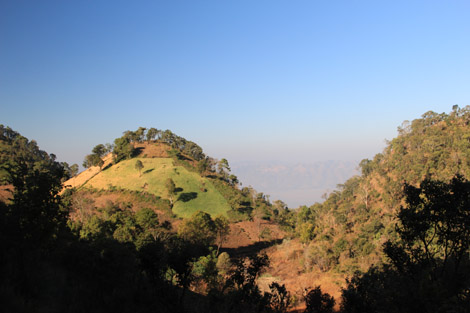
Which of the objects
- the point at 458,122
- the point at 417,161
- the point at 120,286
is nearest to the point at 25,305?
the point at 120,286

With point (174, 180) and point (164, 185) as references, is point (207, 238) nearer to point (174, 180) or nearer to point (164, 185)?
point (164, 185)

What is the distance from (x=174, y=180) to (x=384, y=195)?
8405 cm

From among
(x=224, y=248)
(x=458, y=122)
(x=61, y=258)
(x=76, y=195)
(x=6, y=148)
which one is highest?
(x=458, y=122)

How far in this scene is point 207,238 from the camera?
6675 centimetres

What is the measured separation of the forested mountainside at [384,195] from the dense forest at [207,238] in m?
0.48

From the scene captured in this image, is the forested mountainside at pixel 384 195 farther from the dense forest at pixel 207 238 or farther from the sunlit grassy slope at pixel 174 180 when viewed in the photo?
the sunlit grassy slope at pixel 174 180

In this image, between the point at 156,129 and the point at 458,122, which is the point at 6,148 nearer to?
the point at 156,129

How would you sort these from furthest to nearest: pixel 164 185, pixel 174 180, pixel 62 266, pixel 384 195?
1. pixel 174 180
2. pixel 164 185
3. pixel 384 195
4. pixel 62 266

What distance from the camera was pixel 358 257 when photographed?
5434cm

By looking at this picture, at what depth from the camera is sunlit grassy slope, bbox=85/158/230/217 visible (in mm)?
99881

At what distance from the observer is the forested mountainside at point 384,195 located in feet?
184

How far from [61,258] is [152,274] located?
351 inches

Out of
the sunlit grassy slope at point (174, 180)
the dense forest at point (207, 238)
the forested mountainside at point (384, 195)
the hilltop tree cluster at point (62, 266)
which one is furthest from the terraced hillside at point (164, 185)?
the hilltop tree cluster at point (62, 266)

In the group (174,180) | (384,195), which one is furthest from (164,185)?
(384,195)
